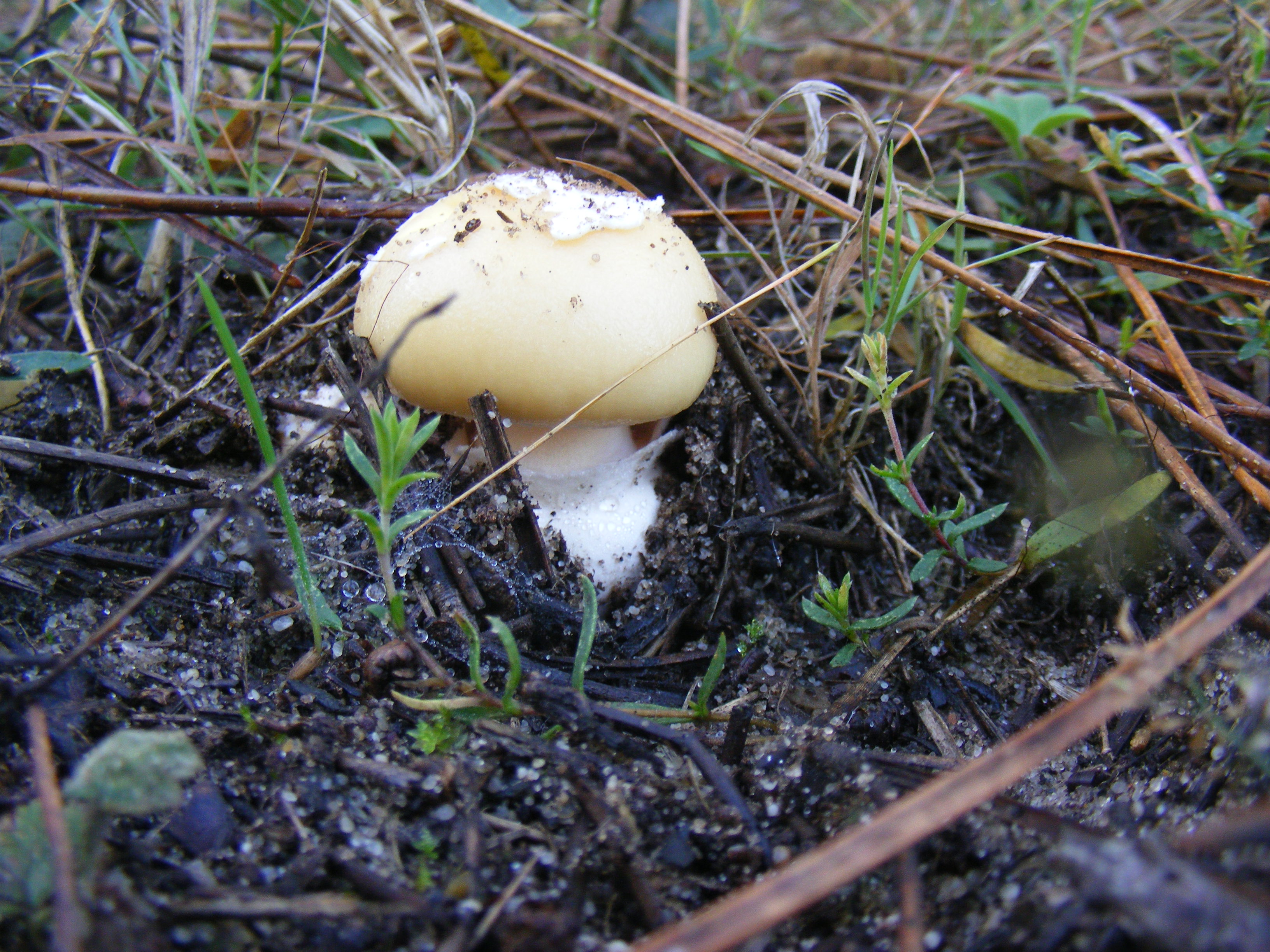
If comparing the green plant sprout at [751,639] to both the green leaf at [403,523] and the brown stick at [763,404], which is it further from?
the green leaf at [403,523]

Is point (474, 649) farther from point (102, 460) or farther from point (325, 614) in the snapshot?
point (102, 460)

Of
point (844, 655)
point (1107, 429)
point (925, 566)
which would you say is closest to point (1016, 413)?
point (1107, 429)

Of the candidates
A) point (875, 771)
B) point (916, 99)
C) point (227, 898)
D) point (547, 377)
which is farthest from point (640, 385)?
point (916, 99)

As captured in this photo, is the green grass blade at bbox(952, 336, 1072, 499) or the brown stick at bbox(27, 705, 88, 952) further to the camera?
the green grass blade at bbox(952, 336, 1072, 499)

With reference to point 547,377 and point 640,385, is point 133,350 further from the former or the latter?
point 640,385

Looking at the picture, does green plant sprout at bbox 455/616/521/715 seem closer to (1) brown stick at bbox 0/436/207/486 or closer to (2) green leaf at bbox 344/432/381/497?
(2) green leaf at bbox 344/432/381/497

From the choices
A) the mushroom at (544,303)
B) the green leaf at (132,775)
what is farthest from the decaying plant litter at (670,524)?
the mushroom at (544,303)

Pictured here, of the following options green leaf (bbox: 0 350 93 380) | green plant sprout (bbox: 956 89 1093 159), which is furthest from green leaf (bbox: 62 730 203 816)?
green plant sprout (bbox: 956 89 1093 159)
